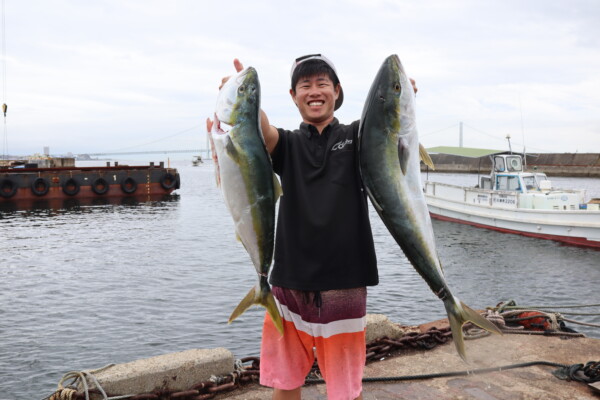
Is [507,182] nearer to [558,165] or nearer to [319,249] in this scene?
[319,249]

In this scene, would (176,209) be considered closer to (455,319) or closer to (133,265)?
(133,265)

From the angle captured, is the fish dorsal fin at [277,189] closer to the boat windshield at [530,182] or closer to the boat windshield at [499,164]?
the boat windshield at [530,182]

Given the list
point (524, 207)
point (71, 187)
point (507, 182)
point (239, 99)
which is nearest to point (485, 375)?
point (239, 99)

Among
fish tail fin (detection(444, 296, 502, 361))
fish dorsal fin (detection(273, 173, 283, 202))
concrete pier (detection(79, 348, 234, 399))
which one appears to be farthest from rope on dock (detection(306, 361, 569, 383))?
fish dorsal fin (detection(273, 173, 283, 202))

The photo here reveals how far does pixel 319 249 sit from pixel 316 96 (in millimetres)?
901

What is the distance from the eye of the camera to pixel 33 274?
1581 centimetres

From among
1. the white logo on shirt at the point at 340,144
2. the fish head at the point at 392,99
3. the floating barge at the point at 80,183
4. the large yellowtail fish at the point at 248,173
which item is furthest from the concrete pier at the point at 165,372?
the floating barge at the point at 80,183

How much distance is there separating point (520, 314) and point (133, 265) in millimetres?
13751

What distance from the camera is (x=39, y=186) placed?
115 feet

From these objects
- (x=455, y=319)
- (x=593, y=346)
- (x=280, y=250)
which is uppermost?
(x=280, y=250)

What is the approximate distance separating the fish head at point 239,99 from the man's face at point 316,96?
0.33 metres

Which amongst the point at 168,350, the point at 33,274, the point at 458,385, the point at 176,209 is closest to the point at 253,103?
the point at 458,385

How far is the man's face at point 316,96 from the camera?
2.97 m

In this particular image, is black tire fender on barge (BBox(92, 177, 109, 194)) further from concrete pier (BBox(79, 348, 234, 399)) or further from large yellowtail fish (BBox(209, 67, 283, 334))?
large yellowtail fish (BBox(209, 67, 283, 334))
